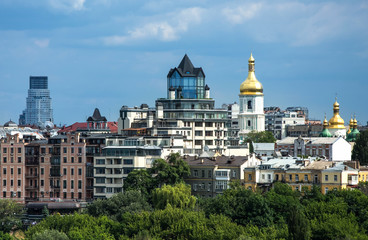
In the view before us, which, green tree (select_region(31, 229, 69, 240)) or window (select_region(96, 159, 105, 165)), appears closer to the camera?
green tree (select_region(31, 229, 69, 240))

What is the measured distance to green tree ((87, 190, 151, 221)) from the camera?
116 meters

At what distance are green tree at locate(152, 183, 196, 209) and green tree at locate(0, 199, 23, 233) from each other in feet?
51.9

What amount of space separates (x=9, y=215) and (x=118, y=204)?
1423 cm

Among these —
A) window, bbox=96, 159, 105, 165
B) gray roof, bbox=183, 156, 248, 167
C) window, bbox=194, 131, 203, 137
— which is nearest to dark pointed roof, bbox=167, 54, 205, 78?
window, bbox=194, 131, 203, 137

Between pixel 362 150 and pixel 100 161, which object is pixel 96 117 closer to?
pixel 362 150

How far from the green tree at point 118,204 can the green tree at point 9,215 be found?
895 centimetres

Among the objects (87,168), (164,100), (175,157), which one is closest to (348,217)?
(175,157)

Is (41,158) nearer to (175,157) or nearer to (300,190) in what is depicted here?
(175,157)

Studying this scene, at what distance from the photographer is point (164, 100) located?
15525cm

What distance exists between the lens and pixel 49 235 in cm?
9725

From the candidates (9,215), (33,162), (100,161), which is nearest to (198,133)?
(100,161)

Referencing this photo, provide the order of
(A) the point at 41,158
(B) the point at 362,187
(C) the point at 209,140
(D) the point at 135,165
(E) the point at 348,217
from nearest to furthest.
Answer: (E) the point at 348,217, (B) the point at 362,187, (D) the point at 135,165, (A) the point at 41,158, (C) the point at 209,140

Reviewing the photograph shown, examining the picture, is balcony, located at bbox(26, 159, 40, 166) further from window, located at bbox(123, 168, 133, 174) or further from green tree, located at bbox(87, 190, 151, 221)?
green tree, located at bbox(87, 190, 151, 221)

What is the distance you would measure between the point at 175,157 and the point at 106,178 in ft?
30.4
